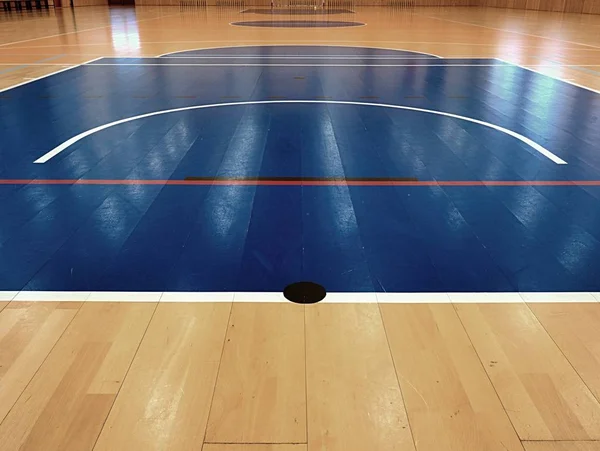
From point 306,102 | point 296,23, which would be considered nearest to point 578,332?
point 306,102

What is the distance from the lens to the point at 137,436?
1728mm

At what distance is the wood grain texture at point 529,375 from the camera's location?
69.8 inches

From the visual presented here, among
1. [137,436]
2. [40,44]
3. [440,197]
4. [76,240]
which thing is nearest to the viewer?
[137,436]

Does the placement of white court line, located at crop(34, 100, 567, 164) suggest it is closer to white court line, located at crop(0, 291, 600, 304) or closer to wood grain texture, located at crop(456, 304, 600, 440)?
white court line, located at crop(0, 291, 600, 304)

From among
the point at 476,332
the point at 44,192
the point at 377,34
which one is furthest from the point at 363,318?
the point at 377,34

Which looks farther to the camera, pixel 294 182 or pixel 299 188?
pixel 294 182

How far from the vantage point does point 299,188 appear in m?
3.82

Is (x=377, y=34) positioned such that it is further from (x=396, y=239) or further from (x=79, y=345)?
(x=79, y=345)

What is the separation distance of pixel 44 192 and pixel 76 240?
0.92 meters

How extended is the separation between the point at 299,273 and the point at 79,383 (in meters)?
1.17

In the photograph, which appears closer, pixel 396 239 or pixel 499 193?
pixel 396 239

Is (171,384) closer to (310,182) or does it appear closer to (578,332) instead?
(578,332)

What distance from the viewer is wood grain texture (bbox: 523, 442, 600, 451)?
1675 millimetres

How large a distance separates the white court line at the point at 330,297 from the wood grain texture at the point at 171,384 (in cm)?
8
